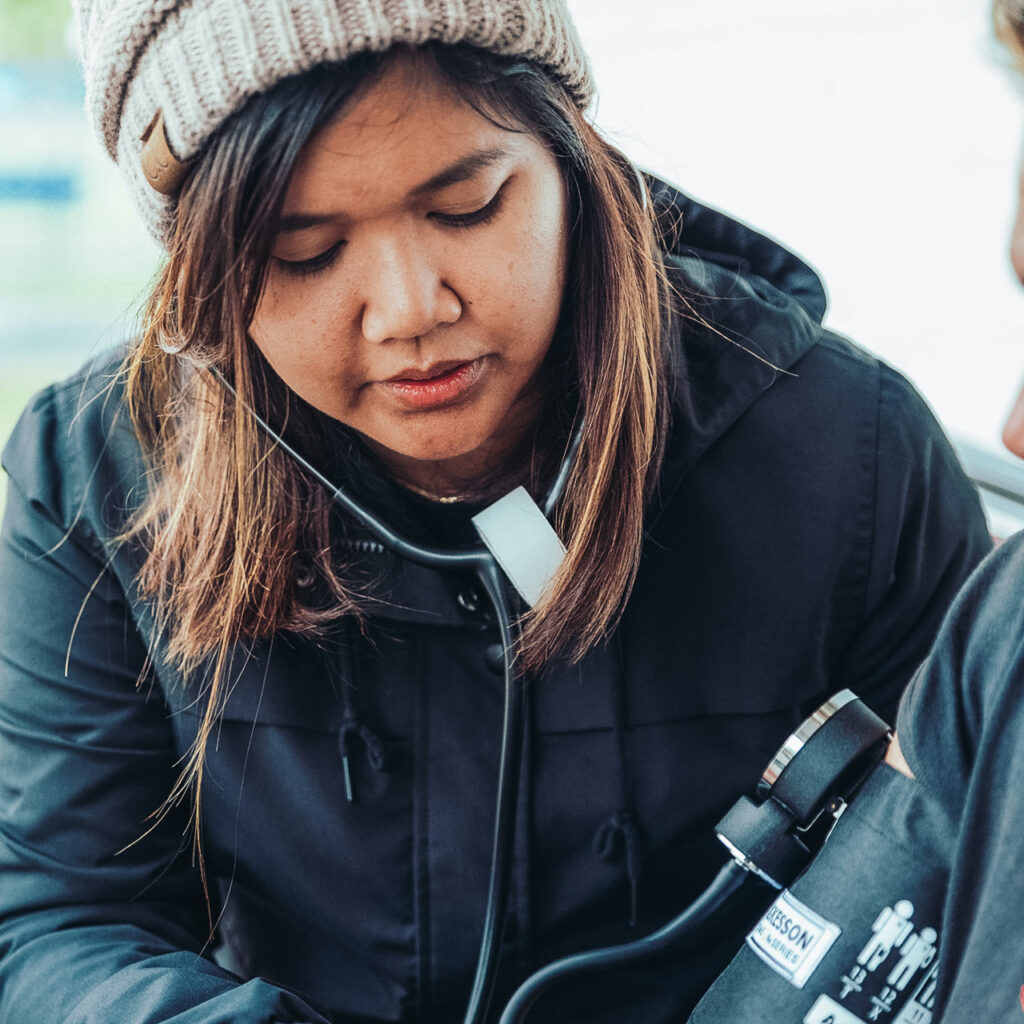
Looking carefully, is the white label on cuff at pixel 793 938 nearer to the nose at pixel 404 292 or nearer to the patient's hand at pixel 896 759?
the patient's hand at pixel 896 759

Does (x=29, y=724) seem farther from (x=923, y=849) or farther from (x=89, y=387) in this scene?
(x=923, y=849)

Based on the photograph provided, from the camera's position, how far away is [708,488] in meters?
1.10

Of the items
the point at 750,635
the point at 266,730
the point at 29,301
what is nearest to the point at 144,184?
the point at 266,730

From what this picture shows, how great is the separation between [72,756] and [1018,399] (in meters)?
0.88

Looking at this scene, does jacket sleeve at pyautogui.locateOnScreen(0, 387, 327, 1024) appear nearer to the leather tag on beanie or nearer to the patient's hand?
the leather tag on beanie

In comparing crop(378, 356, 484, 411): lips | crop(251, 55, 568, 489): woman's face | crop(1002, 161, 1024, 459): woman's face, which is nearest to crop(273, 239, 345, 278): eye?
crop(251, 55, 568, 489): woman's face

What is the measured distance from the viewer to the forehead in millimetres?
824

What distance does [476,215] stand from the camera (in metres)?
0.90

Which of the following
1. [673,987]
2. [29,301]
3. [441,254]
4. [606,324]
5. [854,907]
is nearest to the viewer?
[854,907]

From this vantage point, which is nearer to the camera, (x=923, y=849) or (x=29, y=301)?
(x=923, y=849)

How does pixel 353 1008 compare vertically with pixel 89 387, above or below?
below

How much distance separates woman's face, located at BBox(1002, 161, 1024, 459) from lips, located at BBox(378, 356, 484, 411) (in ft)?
1.32

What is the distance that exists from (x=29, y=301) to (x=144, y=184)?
3.62 meters

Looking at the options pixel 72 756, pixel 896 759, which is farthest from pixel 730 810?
pixel 72 756
